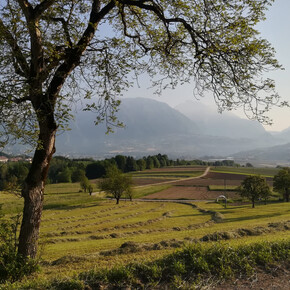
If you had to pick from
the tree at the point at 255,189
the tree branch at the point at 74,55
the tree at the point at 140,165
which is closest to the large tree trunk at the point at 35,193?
the tree branch at the point at 74,55

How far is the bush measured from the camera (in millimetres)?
6328

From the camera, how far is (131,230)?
31.4 metres

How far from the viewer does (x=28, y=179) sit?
7.08 m

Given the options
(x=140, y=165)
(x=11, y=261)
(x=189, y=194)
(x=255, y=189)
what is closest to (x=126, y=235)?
(x=11, y=261)

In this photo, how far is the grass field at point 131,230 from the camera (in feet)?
30.7

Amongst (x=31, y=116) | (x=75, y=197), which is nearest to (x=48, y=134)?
(x=31, y=116)

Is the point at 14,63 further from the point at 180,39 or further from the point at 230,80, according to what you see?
the point at 230,80

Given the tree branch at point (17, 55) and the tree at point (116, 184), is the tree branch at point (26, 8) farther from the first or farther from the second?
the tree at point (116, 184)

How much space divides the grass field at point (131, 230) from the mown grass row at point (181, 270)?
38.0 inches

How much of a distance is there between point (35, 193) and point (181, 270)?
416 cm

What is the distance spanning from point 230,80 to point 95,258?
765cm

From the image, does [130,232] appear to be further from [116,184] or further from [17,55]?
[116,184]

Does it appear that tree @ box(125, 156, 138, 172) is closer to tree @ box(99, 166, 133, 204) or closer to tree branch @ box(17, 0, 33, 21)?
tree @ box(99, 166, 133, 204)

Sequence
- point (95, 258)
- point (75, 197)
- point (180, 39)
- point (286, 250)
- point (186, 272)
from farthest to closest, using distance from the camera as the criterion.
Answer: point (75, 197)
point (95, 258)
point (180, 39)
point (286, 250)
point (186, 272)
